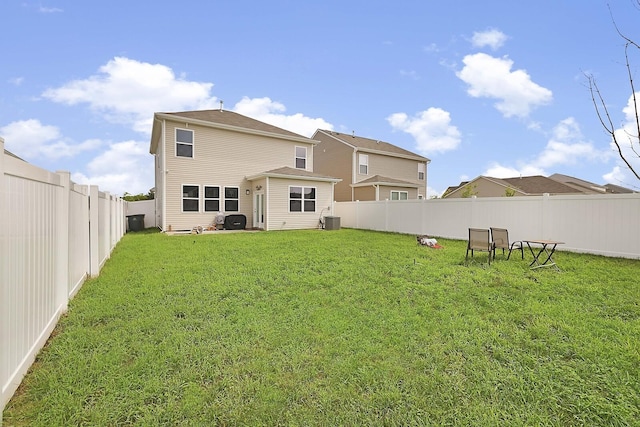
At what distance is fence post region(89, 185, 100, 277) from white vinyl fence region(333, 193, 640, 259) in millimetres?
12156

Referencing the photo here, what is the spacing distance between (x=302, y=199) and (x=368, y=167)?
9.31m

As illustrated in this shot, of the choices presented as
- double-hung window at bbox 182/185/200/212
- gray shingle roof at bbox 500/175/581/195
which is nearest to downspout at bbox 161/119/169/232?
double-hung window at bbox 182/185/200/212

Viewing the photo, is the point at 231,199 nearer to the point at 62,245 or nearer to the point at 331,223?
the point at 331,223

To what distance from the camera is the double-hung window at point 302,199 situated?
17672mm

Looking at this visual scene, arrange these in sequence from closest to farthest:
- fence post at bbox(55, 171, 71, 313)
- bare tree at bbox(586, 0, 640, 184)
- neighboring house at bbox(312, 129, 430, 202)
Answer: fence post at bbox(55, 171, 71, 313)
bare tree at bbox(586, 0, 640, 184)
neighboring house at bbox(312, 129, 430, 202)

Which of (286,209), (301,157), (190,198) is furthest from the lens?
(301,157)

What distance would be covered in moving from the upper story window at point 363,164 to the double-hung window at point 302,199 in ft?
25.0

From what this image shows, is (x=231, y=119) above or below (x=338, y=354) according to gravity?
above

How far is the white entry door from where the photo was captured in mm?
17312

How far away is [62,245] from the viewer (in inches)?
153

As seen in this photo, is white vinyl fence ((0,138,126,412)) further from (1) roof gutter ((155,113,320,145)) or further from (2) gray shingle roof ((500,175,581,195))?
(2) gray shingle roof ((500,175,581,195))

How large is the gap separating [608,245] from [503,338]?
8.21m

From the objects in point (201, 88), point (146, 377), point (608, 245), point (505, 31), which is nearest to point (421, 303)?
point (146, 377)

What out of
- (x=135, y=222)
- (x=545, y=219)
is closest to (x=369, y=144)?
(x=545, y=219)
